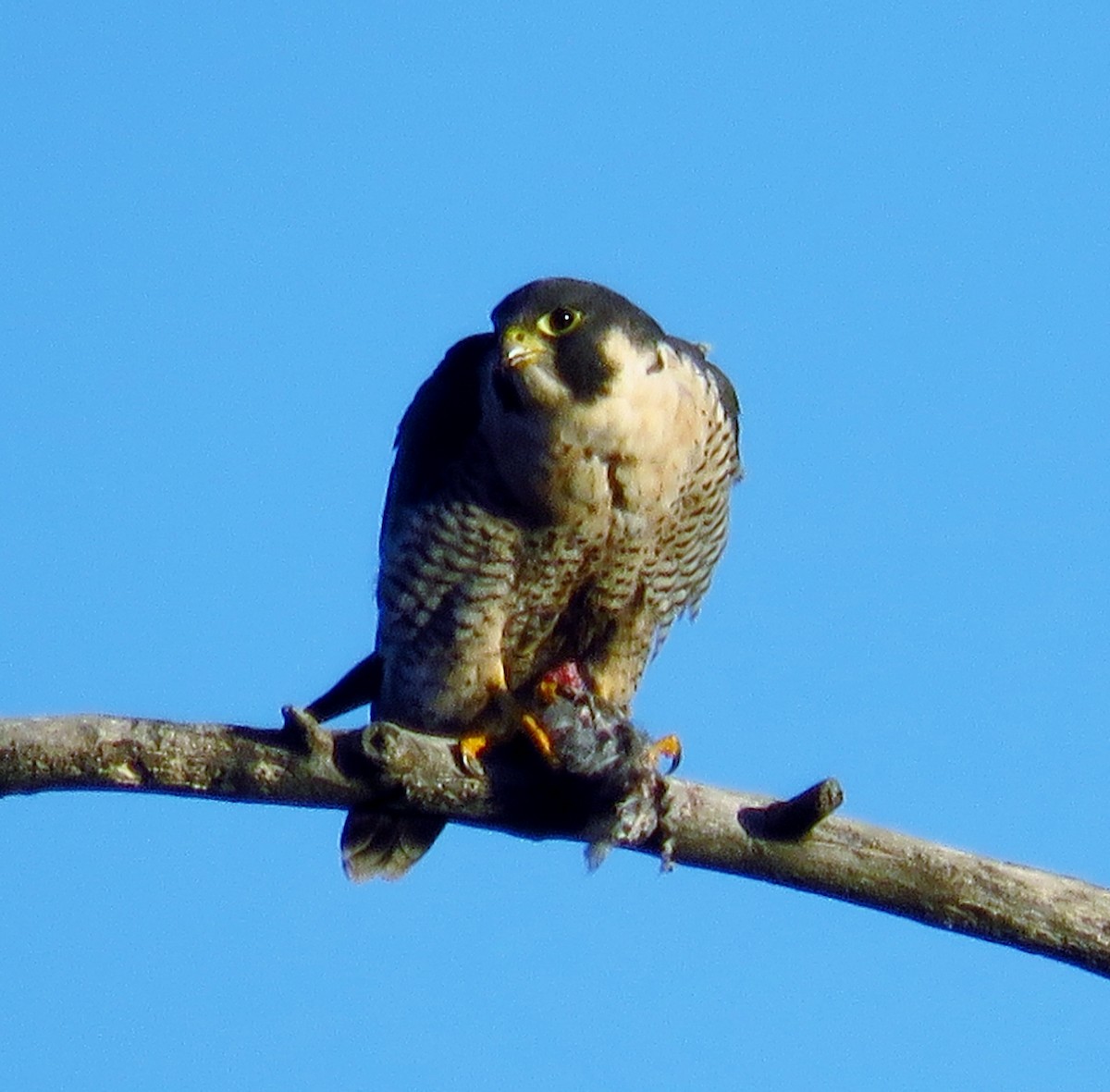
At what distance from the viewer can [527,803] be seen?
466cm

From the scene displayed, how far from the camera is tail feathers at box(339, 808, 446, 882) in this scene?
5.96 m

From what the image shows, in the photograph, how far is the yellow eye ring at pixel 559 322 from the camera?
5.57m

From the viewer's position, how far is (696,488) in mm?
5758

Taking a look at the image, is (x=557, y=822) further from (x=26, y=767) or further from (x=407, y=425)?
(x=407, y=425)

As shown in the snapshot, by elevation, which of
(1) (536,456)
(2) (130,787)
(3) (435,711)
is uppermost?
(1) (536,456)

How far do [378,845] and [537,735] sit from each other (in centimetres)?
106

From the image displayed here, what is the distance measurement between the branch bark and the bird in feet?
3.25

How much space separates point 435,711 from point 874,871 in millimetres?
1804

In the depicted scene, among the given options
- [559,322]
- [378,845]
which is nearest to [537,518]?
[559,322]

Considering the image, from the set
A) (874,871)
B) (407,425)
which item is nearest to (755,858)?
(874,871)

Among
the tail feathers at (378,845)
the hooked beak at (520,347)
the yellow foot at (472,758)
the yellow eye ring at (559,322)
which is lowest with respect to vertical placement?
the tail feathers at (378,845)

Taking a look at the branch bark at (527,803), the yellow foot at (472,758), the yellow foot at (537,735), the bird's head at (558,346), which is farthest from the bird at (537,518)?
the branch bark at (527,803)

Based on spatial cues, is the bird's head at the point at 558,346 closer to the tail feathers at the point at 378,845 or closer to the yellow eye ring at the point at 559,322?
the yellow eye ring at the point at 559,322

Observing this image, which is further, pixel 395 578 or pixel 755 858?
pixel 395 578
